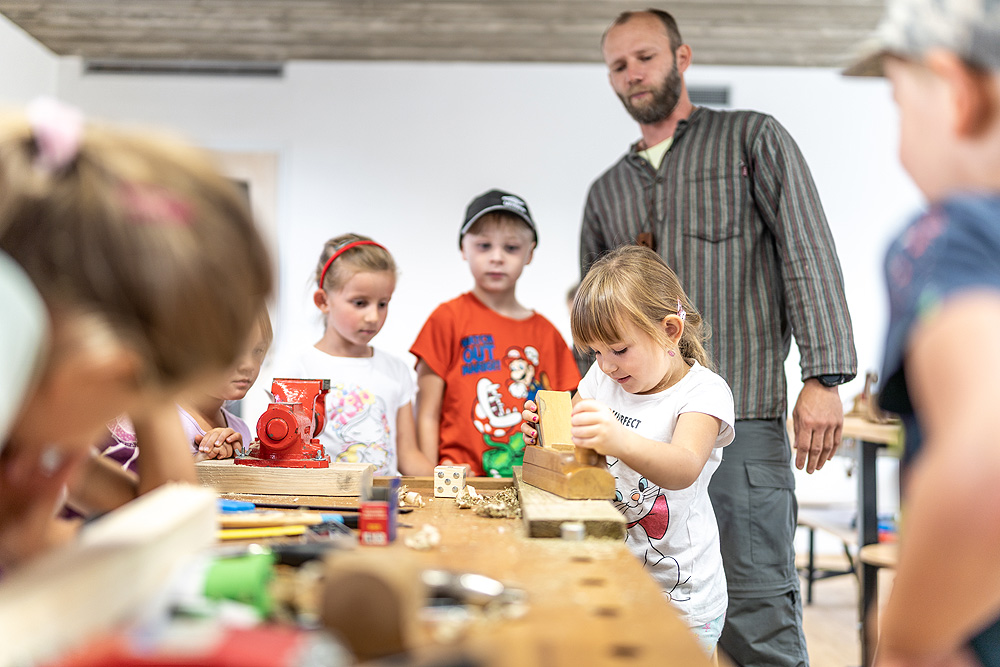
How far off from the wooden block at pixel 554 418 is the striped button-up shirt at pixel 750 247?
84cm

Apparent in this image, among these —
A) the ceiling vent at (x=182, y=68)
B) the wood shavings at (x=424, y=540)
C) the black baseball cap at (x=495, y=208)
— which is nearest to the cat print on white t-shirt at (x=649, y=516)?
the wood shavings at (x=424, y=540)

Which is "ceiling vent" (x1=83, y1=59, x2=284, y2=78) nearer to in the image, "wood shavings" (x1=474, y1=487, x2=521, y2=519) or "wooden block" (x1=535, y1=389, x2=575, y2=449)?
"wooden block" (x1=535, y1=389, x2=575, y2=449)

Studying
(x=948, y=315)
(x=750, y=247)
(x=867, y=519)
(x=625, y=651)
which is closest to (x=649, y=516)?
(x=750, y=247)

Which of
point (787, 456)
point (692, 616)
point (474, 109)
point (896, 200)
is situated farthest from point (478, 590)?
point (896, 200)

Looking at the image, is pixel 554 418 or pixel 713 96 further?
pixel 713 96

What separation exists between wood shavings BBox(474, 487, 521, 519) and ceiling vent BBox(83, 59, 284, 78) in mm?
4728

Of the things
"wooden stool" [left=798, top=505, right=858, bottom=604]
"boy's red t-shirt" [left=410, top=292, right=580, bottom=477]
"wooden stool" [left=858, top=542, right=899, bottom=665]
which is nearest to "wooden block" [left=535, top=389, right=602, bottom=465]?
"boy's red t-shirt" [left=410, top=292, right=580, bottom=477]

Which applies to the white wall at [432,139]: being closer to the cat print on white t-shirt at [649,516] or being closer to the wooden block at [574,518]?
the cat print on white t-shirt at [649,516]

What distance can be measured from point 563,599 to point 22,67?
5.65 metres

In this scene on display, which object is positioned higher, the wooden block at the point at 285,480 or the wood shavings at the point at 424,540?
the wood shavings at the point at 424,540

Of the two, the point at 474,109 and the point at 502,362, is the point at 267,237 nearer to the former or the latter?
the point at 502,362

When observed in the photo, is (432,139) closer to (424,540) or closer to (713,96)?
(713,96)

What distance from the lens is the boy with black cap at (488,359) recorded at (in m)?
2.67

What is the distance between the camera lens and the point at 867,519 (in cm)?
337
